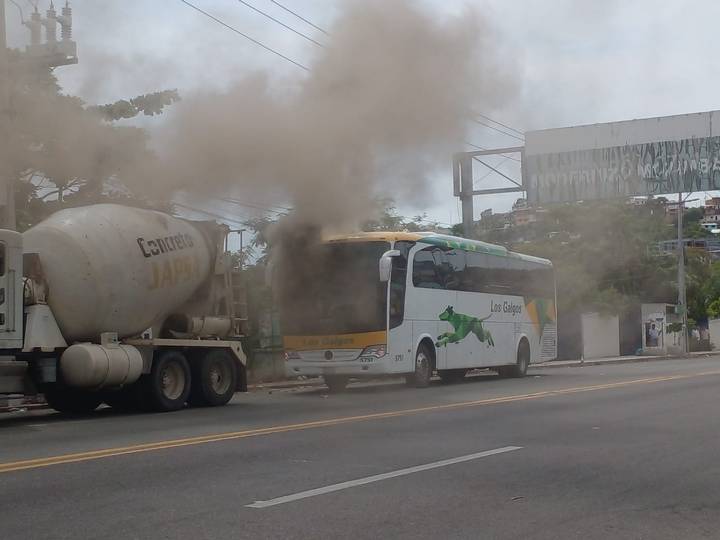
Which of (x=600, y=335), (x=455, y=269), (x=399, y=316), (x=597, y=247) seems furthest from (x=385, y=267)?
(x=600, y=335)

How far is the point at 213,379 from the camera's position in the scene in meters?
16.5

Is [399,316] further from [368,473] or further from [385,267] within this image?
[368,473]

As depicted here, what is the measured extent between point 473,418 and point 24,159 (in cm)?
872

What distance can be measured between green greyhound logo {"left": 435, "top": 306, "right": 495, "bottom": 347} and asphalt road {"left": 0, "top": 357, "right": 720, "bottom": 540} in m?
6.40

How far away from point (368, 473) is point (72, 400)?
811 centimetres

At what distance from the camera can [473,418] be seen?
13680mm

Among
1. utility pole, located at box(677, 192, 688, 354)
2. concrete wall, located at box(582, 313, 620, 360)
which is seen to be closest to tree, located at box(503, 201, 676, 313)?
concrete wall, located at box(582, 313, 620, 360)

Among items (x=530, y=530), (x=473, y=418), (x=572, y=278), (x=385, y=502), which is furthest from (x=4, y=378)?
(x=572, y=278)

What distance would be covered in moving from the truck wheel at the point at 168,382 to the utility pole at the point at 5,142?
11.4 feet

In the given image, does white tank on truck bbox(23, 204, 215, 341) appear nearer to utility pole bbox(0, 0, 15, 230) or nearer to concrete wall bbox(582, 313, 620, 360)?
utility pole bbox(0, 0, 15, 230)

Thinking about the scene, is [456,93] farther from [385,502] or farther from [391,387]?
[385,502]

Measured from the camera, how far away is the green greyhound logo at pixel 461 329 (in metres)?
21.8

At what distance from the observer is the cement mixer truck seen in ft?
44.3

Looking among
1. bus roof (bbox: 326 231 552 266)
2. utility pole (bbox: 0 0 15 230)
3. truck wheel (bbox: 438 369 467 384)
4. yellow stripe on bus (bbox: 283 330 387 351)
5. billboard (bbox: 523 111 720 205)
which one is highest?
billboard (bbox: 523 111 720 205)
